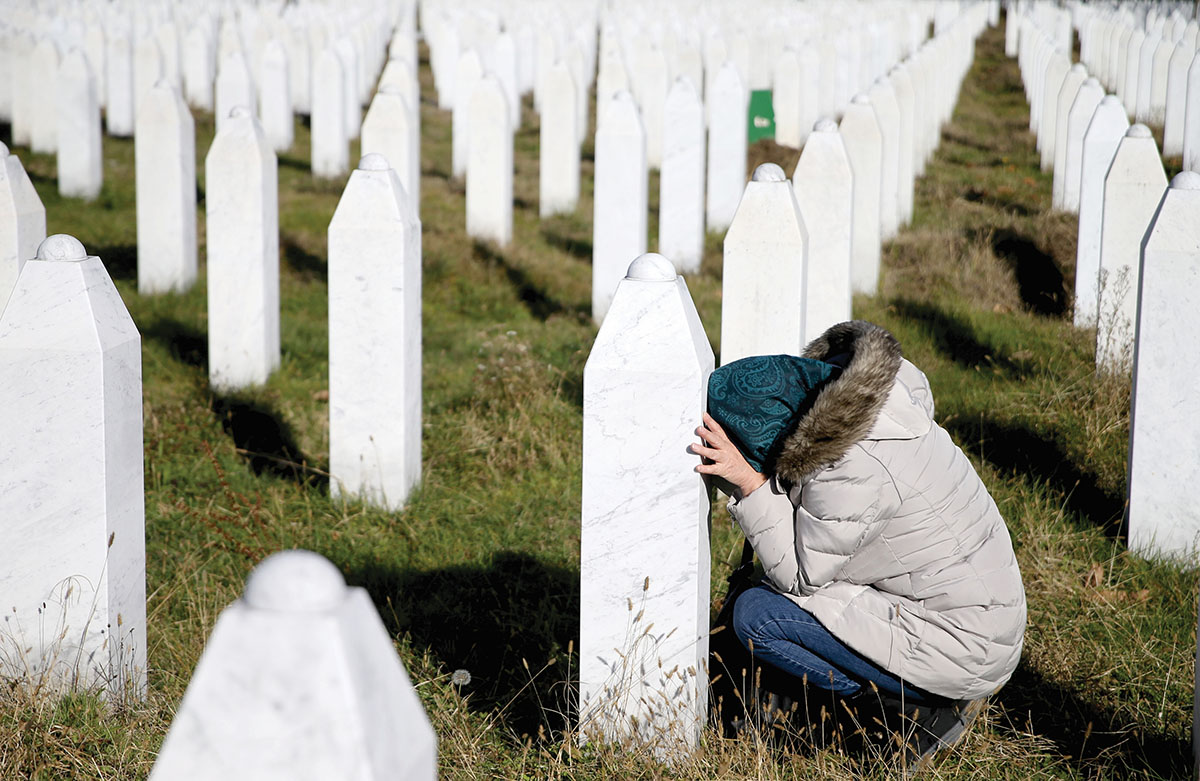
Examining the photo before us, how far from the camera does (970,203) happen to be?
426 inches

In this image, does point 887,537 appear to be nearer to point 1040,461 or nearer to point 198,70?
point 1040,461

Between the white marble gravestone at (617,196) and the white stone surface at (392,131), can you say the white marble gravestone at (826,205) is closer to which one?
the white marble gravestone at (617,196)

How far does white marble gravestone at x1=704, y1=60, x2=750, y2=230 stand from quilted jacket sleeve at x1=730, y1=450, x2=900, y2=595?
7289 millimetres

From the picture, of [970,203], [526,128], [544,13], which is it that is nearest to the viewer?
[970,203]

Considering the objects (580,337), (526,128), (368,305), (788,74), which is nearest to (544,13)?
(526,128)

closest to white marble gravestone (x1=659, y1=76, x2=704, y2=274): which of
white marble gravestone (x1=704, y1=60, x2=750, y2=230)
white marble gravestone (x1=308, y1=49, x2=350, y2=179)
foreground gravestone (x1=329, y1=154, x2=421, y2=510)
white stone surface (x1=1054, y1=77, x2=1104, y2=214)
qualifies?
white marble gravestone (x1=704, y1=60, x2=750, y2=230)

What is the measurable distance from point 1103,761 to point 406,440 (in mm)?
2900

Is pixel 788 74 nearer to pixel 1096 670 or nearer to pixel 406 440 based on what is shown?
pixel 406 440

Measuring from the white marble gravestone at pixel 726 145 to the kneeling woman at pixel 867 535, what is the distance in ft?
23.6

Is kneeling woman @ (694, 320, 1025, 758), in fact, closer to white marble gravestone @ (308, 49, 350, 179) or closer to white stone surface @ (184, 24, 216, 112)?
white marble gravestone @ (308, 49, 350, 179)

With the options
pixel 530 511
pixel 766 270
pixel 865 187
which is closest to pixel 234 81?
pixel 865 187

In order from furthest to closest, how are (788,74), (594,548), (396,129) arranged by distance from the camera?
(788,74), (396,129), (594,548)

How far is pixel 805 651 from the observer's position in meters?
3.16

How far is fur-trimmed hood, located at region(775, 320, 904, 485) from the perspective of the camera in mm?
2924
